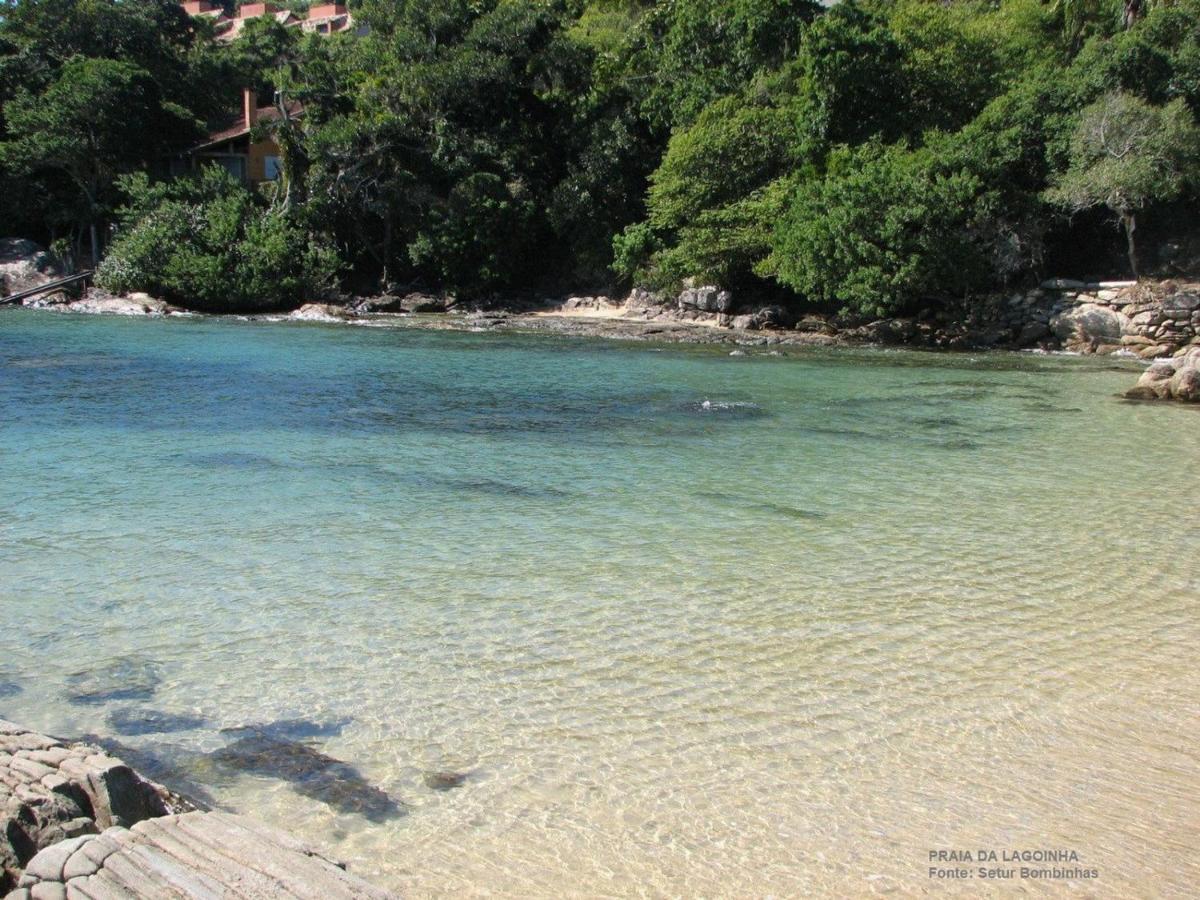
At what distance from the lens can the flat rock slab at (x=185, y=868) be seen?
3.04 m

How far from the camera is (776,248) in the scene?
28.6 metres

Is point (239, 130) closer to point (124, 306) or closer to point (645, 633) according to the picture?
point (124, 306)

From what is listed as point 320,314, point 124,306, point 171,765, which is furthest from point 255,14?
point 171,765

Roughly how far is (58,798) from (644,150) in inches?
1381

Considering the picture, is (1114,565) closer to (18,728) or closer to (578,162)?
(18,728)

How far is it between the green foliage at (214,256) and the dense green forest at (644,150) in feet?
0.33

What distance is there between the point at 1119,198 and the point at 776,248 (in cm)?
856

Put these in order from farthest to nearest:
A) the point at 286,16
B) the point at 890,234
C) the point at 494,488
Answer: the point at 286,16
the point at 890,234
the point at 494,488

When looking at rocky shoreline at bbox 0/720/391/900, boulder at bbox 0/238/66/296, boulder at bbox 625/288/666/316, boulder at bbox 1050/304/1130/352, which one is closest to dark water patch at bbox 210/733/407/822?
rocky shoreline at bbox 0/720/391/900

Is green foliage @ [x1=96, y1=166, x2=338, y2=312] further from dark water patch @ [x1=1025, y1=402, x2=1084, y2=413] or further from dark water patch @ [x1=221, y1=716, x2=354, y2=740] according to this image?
dark water patch @ [x1=221, y1=716, x2=354, y2=740]

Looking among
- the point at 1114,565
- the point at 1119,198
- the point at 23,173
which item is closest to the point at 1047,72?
the point at 1119,198

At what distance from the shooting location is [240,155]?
4478 cm

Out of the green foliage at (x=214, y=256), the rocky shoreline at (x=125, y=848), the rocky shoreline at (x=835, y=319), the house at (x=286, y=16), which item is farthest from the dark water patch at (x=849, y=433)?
the house at (x=286, y=16)

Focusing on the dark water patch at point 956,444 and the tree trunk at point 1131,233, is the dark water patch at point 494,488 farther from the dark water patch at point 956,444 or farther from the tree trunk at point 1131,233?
the tree trunk at point 1131,233
